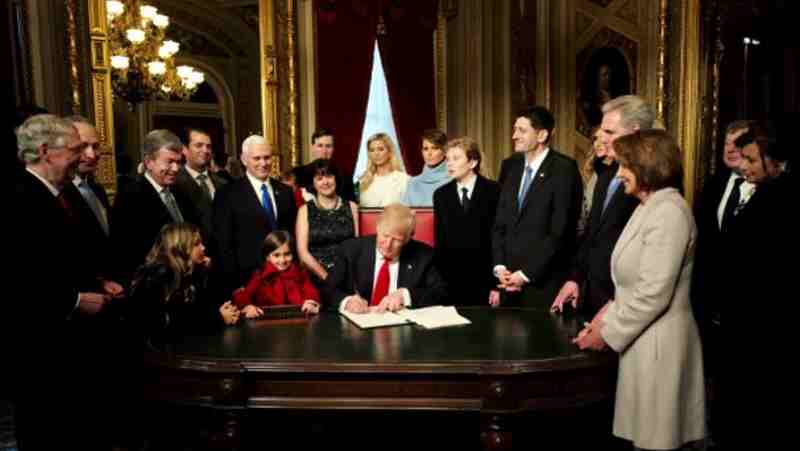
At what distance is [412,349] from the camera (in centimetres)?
234

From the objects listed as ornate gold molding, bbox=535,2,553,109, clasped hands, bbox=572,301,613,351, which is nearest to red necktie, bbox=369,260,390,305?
clasped hands, bbox=572,301,613,351

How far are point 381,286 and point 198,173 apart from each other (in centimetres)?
184

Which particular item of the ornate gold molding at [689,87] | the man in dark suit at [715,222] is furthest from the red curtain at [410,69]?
the man in dark suit at [715,222]

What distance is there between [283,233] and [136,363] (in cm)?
102

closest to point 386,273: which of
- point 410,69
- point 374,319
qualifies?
point 374,319

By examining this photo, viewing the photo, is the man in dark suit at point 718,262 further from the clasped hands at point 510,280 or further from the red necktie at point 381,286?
the red necktie at point 381,286

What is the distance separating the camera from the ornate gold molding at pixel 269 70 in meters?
6.74

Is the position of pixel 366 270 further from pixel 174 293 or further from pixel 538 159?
pixel 538 159

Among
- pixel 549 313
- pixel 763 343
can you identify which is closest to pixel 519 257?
pixel 549 313

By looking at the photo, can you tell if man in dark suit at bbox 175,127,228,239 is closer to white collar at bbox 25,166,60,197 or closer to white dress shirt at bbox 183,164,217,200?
white dress shirt at bbox 183,164,217,200

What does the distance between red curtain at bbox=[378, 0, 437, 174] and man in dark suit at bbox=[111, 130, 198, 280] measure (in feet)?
14.8

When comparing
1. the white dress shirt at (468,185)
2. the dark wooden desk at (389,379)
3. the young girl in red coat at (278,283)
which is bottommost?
the dark wooden desk at (389,379)

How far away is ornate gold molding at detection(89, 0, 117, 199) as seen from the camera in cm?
530

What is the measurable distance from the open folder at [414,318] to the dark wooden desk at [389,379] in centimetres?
31
